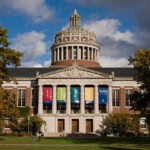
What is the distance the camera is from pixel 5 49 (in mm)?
39969

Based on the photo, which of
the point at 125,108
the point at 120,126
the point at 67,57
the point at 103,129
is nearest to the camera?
the point at 120,126

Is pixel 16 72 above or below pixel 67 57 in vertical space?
below

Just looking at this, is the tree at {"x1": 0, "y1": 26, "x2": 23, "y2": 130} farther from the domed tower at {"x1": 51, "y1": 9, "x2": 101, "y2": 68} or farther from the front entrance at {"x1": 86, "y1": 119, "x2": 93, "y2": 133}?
the domed tower at {"x1": 51, "y1": 9, "x2": 101, "y2": 68}

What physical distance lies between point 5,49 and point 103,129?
38.1 m

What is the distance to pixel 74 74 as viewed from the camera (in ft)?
241

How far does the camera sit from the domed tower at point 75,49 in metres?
95.4

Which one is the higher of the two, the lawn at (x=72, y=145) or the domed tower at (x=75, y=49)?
the domed tower at (x=75, y=49)

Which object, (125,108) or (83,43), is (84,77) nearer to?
(125,108)

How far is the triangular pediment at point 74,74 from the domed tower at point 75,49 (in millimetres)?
20055

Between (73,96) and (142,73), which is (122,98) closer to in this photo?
(73,96)

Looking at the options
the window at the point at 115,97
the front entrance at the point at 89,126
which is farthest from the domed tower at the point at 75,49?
the front entrance at the point at 89,126

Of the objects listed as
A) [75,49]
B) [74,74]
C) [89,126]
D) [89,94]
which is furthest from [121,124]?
[75,49]

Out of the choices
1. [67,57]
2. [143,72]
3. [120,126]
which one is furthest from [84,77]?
[143,72]

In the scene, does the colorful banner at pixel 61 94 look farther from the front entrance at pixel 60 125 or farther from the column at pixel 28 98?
the column at pixel 28 98
